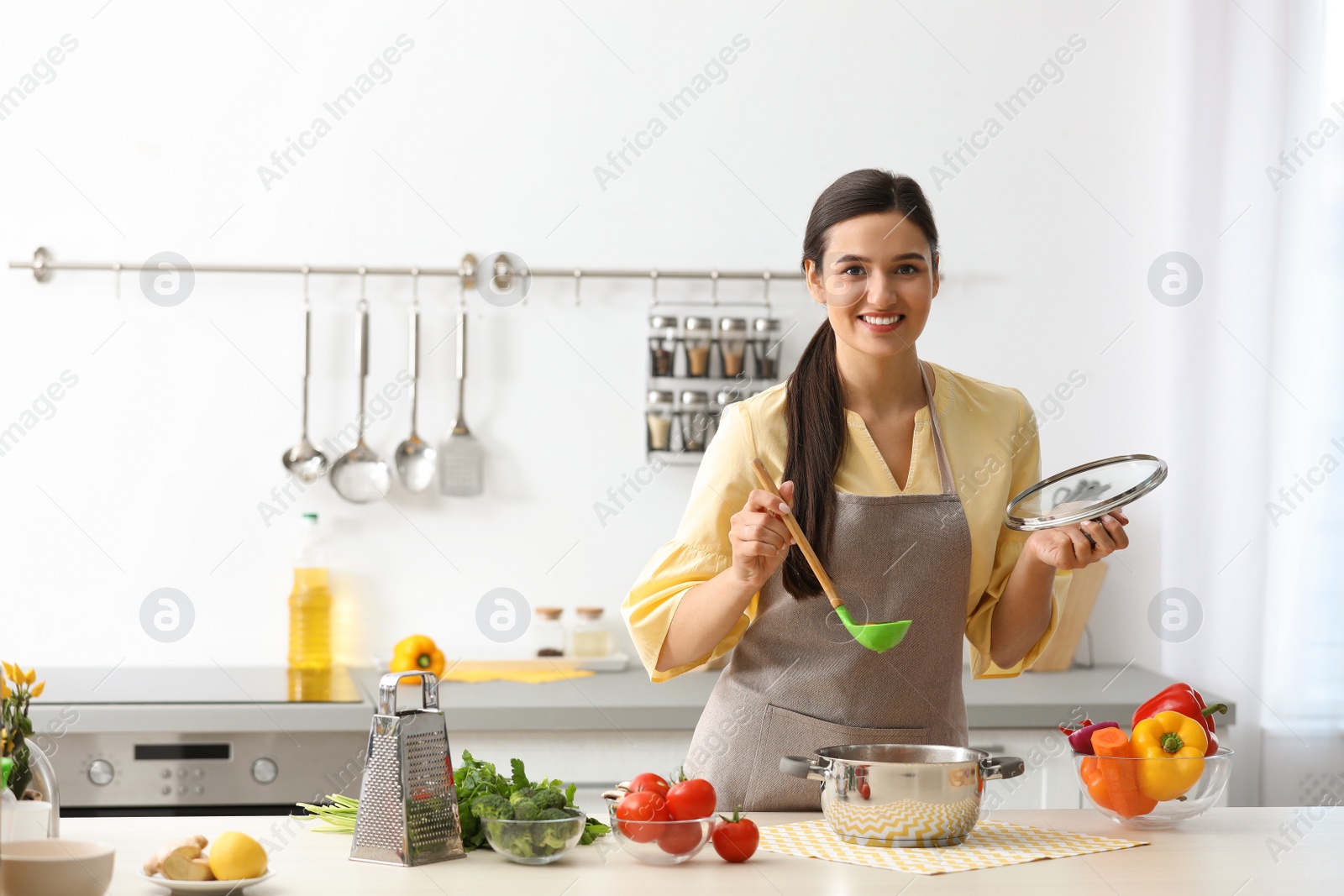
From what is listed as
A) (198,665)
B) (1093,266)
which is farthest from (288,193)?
(1093,266)

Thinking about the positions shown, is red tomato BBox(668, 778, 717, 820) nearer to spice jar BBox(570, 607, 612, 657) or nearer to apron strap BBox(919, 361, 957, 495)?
apron strap BBox(919, 361, 957, 495)

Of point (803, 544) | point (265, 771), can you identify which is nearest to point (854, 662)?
point (803, 544)

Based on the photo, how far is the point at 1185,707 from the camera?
133 cm

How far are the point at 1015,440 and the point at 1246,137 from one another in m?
1.29

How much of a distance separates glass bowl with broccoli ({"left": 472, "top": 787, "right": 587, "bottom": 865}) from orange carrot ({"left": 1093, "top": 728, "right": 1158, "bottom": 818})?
56cm

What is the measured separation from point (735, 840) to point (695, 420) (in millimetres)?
1527

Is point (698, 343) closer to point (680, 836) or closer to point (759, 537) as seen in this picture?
point (759, 537)

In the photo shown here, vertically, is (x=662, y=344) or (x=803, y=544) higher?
(x=662, y=344)

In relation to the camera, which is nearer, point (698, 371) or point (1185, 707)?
point (1185, 707)

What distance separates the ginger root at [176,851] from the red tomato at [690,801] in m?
0.41

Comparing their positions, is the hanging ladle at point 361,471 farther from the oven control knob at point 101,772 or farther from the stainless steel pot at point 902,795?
the stainless steel pot at point 902,795

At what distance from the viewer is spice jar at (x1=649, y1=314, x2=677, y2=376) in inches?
103

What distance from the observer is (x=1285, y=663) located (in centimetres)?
230

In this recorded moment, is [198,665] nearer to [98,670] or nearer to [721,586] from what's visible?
[98,670]
